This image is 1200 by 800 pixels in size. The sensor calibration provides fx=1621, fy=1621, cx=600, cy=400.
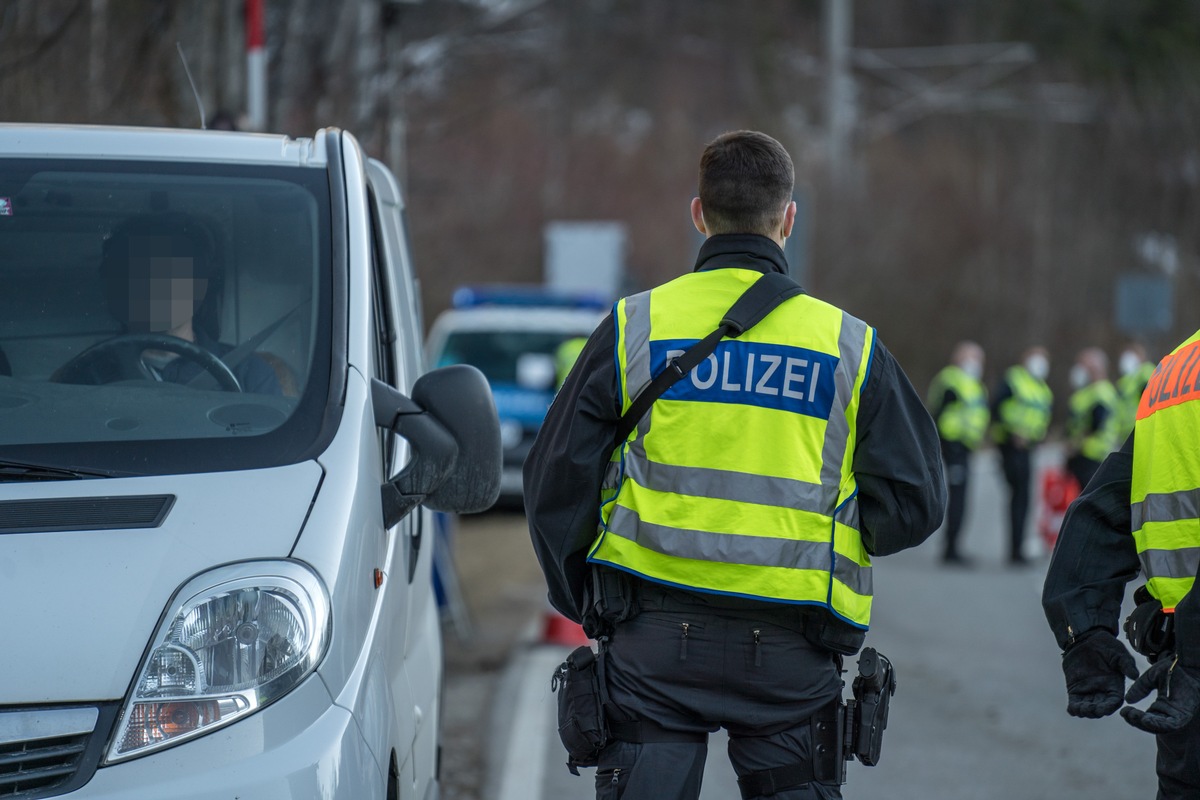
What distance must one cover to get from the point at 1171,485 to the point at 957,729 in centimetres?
450

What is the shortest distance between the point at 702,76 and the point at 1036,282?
15.0 m

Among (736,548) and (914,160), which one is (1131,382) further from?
(914,160)

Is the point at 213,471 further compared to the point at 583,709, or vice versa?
the point at 583,709

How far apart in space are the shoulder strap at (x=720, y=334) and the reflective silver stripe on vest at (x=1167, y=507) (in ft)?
2.75

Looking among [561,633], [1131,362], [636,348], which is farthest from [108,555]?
[1131,362]

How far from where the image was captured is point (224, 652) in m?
2.97

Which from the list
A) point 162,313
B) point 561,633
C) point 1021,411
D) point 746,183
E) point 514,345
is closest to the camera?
point 746,183

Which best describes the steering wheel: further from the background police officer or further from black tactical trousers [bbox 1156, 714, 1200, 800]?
the background police officer

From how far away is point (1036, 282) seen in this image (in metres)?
38.9

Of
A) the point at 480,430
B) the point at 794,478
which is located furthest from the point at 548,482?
the point at 794,478

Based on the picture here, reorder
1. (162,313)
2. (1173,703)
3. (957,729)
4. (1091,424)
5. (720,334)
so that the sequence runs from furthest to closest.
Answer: (1091,424) < (957,729) < (162,313) < (720,334) < (1173,703)

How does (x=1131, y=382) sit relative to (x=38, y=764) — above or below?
below

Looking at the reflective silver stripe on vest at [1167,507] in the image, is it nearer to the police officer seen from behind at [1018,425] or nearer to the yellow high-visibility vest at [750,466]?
the yellow high-visibility vest at [750,466]

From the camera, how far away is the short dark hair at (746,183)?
11.5 ft
